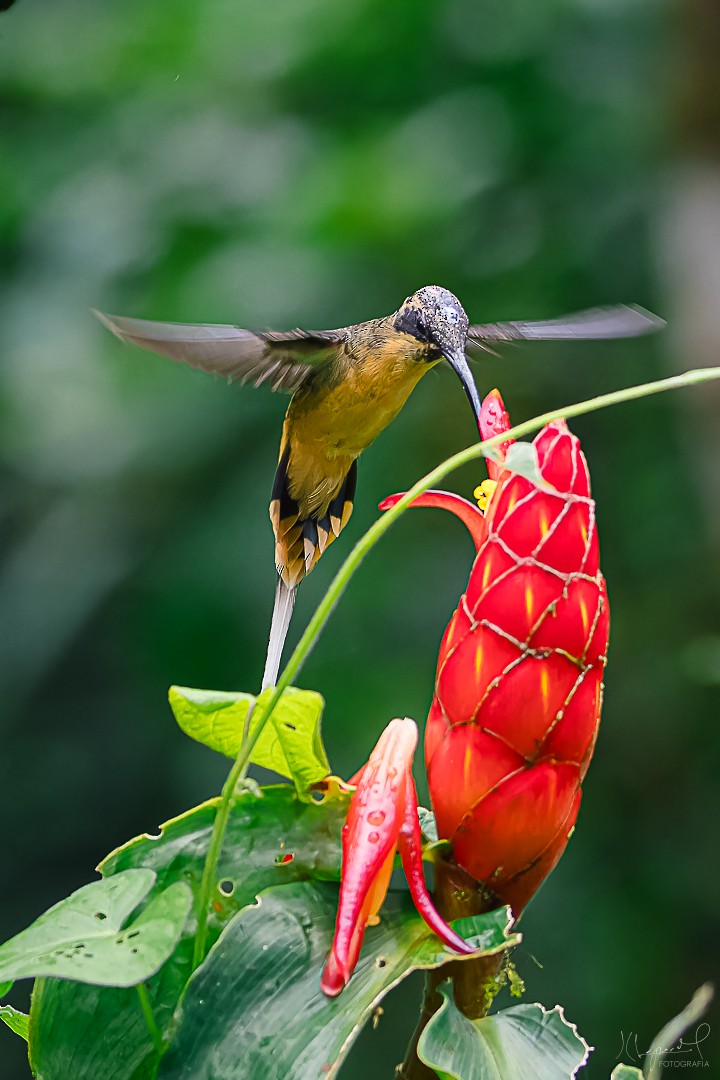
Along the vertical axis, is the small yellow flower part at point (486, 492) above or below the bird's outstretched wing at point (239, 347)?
below

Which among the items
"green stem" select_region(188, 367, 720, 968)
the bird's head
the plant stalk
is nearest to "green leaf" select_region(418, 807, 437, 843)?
the plant stalk

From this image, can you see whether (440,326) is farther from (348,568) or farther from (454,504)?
(348,568)

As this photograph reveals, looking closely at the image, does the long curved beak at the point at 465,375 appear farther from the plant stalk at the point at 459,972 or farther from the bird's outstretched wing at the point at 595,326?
the plant stalk at the point at 459,972

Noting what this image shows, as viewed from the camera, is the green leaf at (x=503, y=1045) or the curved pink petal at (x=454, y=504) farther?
the curved pink petal at (x=454, y=504)

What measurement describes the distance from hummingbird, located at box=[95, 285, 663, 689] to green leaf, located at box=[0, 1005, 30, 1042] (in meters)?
0.36

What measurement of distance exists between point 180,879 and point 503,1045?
25 centimetres

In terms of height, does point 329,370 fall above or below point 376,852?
above

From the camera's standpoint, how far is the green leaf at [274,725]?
0.84 metres

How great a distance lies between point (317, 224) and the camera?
2.19m

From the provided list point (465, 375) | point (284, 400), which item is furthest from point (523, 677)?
point (284, 400)

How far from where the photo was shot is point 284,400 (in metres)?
2.28

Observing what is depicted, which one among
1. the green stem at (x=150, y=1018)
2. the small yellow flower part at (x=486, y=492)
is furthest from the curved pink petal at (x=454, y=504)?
the green stem at (x=150, y=1018)

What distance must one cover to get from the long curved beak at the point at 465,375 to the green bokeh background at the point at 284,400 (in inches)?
42.7

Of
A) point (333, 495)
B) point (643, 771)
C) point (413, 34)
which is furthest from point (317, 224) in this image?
point (643, 771)
